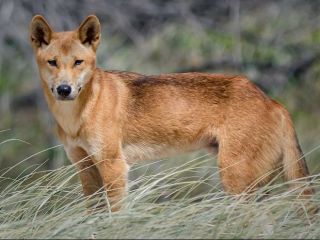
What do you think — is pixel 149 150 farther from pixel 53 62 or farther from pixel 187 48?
pixel 187 48

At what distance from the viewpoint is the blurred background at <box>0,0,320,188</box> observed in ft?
39.0

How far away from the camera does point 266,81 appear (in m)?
12.5

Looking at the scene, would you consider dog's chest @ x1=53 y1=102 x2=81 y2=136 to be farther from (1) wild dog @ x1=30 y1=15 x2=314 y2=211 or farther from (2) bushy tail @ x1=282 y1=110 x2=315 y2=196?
(2) bushy tail @ x1=282 y1=110 x2=315 y2=196

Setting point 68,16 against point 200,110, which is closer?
point 200,110

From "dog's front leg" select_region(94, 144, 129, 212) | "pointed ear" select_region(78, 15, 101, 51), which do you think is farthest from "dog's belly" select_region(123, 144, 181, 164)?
"pointed ear" select_region(78, 15, 101, 51)

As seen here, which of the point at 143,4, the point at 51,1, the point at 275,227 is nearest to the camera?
the point at 275,227

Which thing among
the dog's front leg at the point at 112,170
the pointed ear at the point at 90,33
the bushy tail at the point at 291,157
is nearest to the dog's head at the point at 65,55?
the pointed ear at the point at 90,33

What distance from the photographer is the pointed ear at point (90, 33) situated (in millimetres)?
7277

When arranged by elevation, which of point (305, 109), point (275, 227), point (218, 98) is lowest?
point (305, 109)

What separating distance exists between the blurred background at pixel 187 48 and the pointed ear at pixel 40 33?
166 inches

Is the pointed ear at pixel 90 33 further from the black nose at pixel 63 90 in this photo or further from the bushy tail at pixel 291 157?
the bushy tail at pixel 291 157

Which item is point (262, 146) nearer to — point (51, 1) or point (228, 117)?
point (228, 117)

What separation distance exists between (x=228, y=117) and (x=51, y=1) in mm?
4296

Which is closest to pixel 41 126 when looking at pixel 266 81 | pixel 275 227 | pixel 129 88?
pixel 266 81
